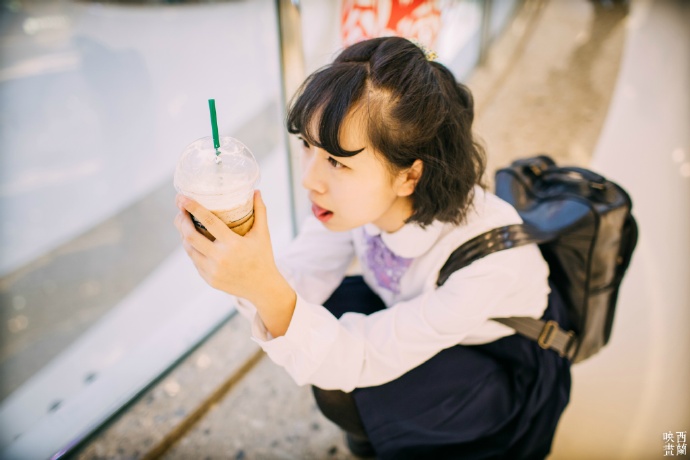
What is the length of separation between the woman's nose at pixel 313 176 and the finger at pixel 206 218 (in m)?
0.24

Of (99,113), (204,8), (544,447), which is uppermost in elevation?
(204,8)

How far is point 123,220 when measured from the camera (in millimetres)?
2455

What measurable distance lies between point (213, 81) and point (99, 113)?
0.53m

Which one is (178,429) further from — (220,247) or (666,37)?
(666,37)

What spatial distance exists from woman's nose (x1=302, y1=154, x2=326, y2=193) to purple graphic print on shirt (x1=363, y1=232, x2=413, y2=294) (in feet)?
0.96

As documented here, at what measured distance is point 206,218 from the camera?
0.66 meters

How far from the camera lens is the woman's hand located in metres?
0.68

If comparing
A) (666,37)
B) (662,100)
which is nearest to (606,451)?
(662,100)

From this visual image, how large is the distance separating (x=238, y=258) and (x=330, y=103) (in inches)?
13.0

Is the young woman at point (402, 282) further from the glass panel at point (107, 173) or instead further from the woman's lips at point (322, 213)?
the glass panel at point (107, 173)

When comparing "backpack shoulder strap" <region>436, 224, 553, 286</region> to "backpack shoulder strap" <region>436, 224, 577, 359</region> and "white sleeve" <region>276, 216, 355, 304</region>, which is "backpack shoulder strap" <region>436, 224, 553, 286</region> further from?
"white sleeve" <region>276, 216, 355, 304</region>

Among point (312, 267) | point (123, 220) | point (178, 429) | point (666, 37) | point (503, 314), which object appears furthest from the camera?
point (666, 37)

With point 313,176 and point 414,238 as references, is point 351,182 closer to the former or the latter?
point 313,176


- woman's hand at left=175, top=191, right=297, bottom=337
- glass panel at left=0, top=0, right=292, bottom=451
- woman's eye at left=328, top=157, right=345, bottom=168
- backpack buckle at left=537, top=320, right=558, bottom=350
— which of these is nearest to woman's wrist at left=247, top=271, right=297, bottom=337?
woman's hand at left=175, top=191, right=297, bottom=337
